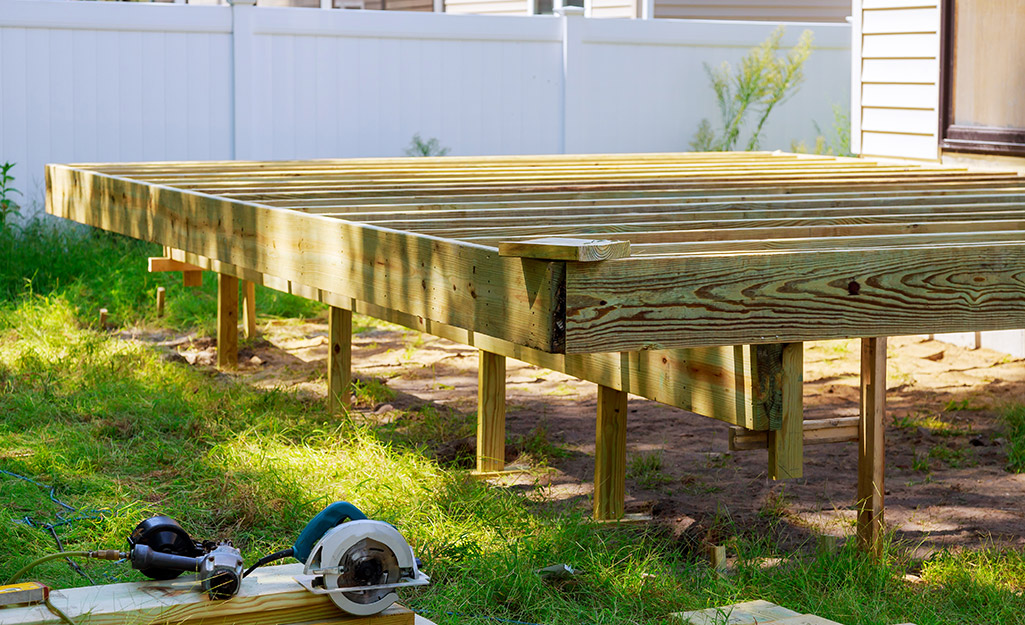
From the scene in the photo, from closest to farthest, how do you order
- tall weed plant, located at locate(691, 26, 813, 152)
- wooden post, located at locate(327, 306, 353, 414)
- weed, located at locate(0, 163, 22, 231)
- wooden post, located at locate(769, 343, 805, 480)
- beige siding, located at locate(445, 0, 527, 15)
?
wooden post, located at locate(769, 343, 805, 480)
wooden post, located at locate(327, 306, 353, 414)
weed, located at locate(0, 163, 22, 231)
tall weed plant, located at locate(691, 26, 813, 152)
beige siding, located at locate(445, 0, 527, 15)

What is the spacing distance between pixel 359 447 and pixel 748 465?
67.3 inches

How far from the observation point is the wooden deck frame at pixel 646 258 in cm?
287

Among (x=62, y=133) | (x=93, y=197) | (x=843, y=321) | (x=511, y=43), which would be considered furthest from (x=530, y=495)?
(x=511, y=43)

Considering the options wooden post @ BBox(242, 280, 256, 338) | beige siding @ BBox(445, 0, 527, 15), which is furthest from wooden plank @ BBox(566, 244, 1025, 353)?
beige siding @ BBox(445, 0, 527, 15)

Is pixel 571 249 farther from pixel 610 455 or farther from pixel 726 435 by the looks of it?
pixel 726 435

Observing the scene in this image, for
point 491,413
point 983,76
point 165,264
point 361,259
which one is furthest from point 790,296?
point 165,264

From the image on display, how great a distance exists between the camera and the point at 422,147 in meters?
11.1

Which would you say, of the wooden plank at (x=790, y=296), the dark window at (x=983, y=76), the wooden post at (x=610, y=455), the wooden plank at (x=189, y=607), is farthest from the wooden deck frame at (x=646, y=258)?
the dark window at (x=983, y=76)

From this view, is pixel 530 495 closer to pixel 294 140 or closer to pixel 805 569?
pixel 805 569

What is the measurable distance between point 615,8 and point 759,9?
80.3 inches

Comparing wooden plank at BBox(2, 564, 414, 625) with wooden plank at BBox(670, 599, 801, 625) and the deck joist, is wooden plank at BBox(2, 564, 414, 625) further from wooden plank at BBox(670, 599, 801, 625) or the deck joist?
wooden plank at BBox(670, 599, 801, 625)

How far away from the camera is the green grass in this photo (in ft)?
11.7

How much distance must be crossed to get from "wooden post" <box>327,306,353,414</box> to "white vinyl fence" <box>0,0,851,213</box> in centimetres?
507

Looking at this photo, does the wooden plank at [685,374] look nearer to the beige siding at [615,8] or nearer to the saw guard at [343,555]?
the saw guard at [343,555]
